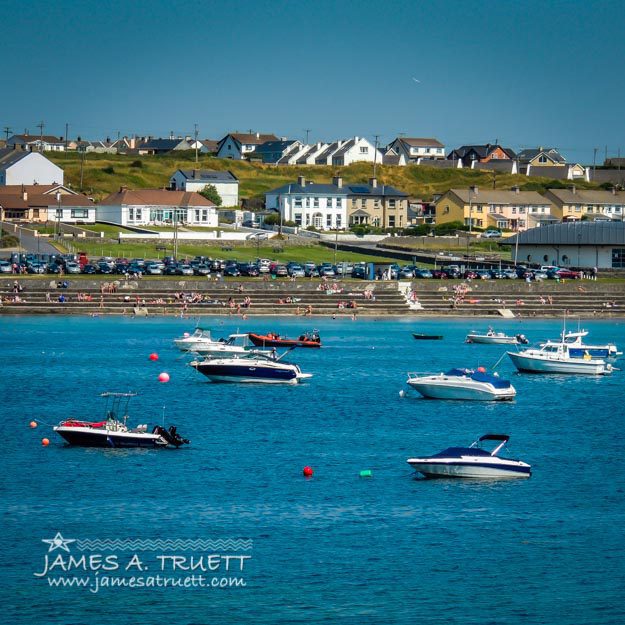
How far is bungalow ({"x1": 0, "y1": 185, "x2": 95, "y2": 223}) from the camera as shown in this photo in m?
140

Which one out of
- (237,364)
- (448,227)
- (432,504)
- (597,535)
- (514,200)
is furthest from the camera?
(514,200)

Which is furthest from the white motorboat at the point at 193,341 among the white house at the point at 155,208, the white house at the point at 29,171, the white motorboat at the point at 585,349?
the white house at the point at 29,171

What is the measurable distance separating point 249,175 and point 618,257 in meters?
72.8

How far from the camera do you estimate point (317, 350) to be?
8181 centimetres

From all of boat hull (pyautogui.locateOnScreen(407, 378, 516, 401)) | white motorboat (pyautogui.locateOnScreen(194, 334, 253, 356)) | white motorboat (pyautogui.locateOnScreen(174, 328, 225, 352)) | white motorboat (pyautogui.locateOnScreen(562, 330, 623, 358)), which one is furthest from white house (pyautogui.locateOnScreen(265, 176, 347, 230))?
boat hull (pyautogui.locateOnScreen(407, 378, 516, 401))

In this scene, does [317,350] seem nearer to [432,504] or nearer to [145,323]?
[145,323]

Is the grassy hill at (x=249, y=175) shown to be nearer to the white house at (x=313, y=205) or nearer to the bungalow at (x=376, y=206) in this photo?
the white house at (x=313, y=205)

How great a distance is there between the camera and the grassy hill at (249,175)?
560 feet

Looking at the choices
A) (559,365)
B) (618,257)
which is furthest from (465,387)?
(618,257)

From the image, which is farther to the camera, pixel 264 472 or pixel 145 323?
pixel 145 323

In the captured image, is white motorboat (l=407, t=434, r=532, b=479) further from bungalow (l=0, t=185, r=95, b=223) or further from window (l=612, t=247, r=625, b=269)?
bungalow (l=0, t=185, r=95, b=223)

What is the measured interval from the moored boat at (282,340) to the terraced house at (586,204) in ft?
293

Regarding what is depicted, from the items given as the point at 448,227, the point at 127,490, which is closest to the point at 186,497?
the point at 127,490

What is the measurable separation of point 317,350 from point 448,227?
7661 cm
